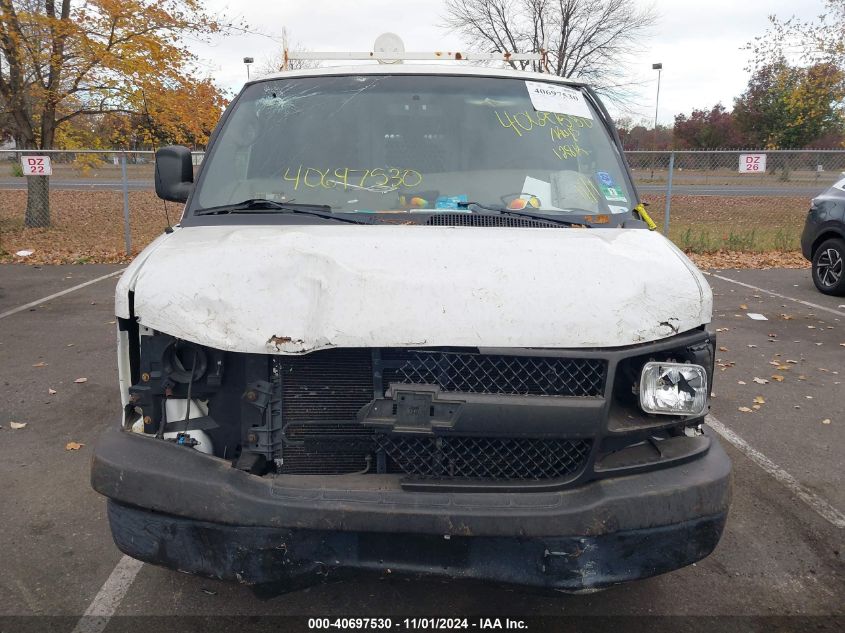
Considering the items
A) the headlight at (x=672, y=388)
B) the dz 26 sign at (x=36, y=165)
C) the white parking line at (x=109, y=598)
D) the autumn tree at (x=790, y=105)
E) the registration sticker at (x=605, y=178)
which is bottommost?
the white parking line at (x=109, y=598)

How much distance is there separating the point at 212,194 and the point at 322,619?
200 centimetres

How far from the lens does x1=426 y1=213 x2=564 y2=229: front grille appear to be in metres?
2.97

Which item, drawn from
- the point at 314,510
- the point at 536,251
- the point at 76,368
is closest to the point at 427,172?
the point at 536,251

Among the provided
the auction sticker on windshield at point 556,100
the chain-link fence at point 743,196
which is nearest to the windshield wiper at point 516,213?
the auction sticker on windshield at point 556,100

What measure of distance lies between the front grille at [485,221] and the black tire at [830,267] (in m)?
7.87

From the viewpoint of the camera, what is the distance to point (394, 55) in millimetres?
4418

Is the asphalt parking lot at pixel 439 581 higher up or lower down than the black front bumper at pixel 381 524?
lower down

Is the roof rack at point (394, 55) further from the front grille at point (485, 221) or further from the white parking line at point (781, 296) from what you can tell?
the white parking line at point (781, 296)

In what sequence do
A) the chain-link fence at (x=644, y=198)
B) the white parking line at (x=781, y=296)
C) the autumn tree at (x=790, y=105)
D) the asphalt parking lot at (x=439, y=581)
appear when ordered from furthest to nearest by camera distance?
the autumn tree at (x=790, y=105) → the chain-link fence at (x=644, y=198) → the white parking line at (x=781, y=296) → the asphalt parking lot at (x=439, y=581)

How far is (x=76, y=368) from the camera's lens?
5.88 meters

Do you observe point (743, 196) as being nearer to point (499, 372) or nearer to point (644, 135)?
point (499, 372)

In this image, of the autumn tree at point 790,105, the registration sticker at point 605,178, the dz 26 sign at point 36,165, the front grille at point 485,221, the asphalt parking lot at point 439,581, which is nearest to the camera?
the asphalt parking lot at point 439,581

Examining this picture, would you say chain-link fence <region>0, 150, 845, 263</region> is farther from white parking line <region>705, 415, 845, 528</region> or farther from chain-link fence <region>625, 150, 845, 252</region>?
white parking line <region>705, 415, 845, 528</region>

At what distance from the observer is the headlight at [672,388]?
89.9 inches
